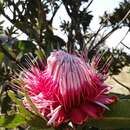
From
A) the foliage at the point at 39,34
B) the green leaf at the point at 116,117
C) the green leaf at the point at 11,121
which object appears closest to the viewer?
the green leaf at the point at 116,117

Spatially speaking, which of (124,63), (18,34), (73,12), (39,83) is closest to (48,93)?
(39,83)

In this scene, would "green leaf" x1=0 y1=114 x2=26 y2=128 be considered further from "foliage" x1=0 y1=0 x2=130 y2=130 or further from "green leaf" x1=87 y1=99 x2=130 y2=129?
"foliage" x1=0 y1=0 x2=130 y2=130

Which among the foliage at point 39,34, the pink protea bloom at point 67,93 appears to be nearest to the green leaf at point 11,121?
the pink protea bloom at point 67,93

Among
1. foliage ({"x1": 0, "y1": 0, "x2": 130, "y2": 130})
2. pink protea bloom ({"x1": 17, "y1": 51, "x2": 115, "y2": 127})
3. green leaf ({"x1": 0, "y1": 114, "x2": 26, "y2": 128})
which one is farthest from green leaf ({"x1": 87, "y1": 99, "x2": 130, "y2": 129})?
foliage ({"x1": 0, "y1": 0, "x2": 130, "y2": 130})

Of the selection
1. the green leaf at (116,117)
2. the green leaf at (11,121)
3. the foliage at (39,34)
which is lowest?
the green leaf at (116,117)

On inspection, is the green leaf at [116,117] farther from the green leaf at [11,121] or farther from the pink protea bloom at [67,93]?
the green leaf at [11,121]

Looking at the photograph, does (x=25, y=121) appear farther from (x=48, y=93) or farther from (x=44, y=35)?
(x=44, y=35)
